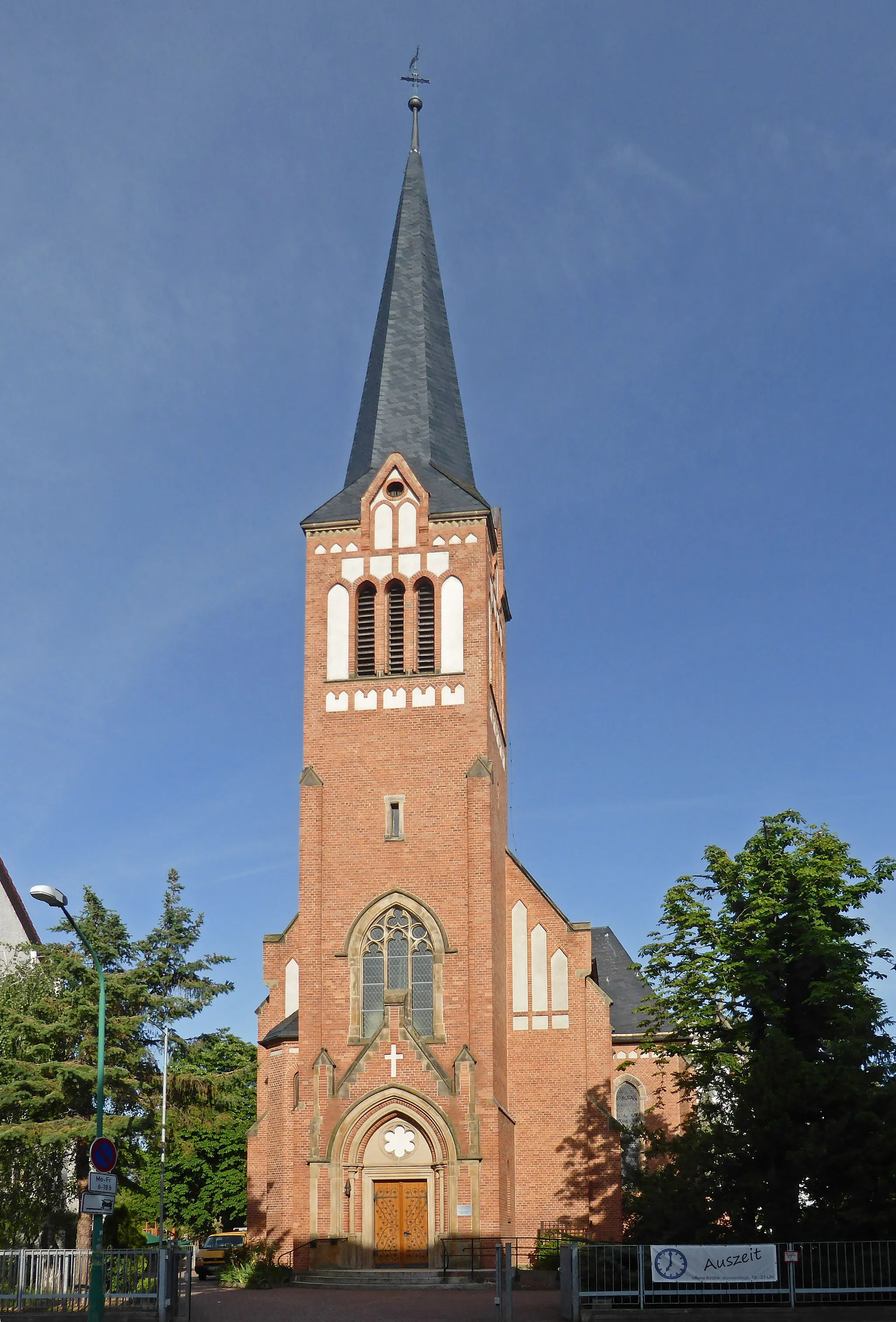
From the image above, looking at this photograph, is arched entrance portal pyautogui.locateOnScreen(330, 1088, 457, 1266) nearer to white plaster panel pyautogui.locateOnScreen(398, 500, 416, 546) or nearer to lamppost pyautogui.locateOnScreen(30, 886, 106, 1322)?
lamppost pyautogui.locateOnScreen(30, 886, 106, 1322)

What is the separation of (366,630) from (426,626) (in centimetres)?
164

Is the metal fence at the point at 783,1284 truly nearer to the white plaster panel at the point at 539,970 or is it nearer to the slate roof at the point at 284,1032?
the white plaster panel at the point at 539,970

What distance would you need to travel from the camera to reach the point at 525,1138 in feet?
113

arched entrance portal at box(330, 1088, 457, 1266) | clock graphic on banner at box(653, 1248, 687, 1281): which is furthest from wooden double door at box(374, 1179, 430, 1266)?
clock graphic on banner at box(653, 1248, 687, 1281)

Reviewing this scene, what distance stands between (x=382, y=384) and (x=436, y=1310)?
1021 inches

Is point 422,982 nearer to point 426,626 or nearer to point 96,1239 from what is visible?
point 426,626

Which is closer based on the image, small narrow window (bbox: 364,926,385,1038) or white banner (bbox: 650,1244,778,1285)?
white banner (bbox: 650,1244,778,1285)

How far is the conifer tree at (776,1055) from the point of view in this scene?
22.0 m

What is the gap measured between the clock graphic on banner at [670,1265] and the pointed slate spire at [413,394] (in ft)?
69.9

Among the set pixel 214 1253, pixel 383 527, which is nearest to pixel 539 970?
pixel 383 527

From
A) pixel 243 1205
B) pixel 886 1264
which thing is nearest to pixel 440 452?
pixel 886 1264

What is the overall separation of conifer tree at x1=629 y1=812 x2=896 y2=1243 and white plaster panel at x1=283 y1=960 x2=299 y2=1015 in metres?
9.58

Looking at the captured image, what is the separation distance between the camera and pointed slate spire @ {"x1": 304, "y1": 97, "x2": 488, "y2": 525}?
127 ft

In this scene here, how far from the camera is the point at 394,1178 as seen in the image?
32.1m
